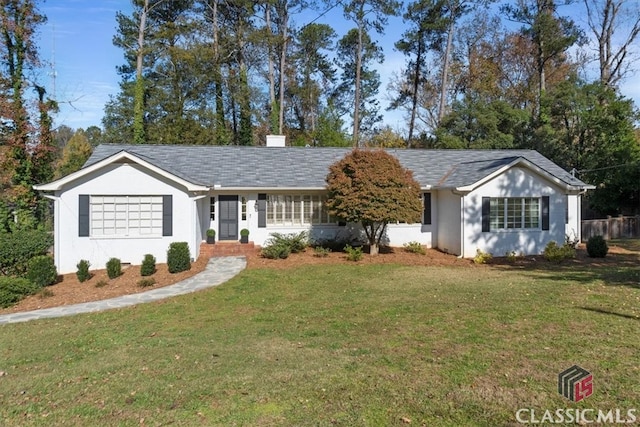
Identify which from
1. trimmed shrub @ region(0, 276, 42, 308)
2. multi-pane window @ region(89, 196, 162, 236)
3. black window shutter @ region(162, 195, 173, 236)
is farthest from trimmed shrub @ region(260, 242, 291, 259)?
trimmed shrub @ region(0, 276, 42, 308)

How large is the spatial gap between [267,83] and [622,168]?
25114 mm

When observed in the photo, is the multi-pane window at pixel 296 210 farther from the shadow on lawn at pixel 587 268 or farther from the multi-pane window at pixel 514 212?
the shadow on lawn at pixel 587 268

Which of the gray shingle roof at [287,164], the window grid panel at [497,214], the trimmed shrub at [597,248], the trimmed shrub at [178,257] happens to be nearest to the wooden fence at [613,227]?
the gray shingle roof at [287,164]

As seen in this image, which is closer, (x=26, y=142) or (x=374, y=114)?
(x=26, y=142)

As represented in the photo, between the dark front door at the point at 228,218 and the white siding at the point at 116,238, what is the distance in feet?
7.30

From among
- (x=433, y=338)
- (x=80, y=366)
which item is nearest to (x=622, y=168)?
(x=433, y=338)

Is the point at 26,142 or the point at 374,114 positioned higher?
the point at 374,114

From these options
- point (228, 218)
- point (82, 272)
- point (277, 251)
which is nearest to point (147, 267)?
point (82, 272)

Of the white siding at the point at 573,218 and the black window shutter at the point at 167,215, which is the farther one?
the white siding at the point at 573,218

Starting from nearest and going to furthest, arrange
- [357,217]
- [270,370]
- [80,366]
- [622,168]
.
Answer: [270,370] < [80,366] < [357,217] < [622,168]

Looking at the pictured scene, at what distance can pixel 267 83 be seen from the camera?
3528 centimetres

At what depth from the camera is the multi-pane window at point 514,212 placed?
1666 centimetres

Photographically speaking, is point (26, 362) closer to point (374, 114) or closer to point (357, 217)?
point (357, 217)

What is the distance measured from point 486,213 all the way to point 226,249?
994 cm
